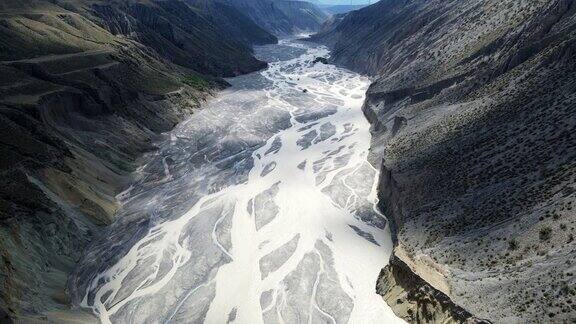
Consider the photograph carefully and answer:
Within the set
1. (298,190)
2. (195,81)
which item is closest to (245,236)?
(298,190)

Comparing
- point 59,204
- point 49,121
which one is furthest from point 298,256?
point 49,121

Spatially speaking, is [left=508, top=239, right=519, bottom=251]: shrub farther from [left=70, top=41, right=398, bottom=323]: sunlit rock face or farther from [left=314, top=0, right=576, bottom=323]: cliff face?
[left=70, top=41, right=398, bottom=323]: sunlit rock face

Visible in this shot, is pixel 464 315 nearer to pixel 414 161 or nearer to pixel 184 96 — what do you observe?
pixel 414 161

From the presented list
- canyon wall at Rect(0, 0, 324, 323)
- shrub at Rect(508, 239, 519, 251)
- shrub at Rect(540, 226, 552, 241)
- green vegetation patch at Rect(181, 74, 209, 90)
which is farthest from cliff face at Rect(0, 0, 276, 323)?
shrub at Rect(540, 226, 552, 241)

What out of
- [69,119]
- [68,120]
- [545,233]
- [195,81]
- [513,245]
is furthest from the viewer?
[195,81]

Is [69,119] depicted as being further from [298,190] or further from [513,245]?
[513,245]

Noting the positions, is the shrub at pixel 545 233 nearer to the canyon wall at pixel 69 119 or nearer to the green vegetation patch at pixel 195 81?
the canyon wall at pixel 69 119

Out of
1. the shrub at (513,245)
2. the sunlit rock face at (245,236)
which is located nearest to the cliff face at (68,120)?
the sunlit rock face at (245,236)
